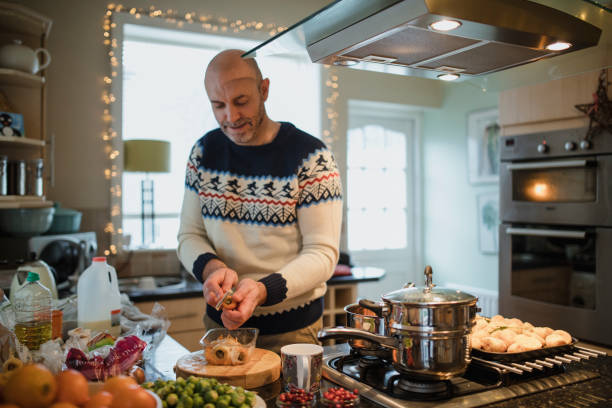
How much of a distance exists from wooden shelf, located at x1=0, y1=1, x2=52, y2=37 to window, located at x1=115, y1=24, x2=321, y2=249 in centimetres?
68

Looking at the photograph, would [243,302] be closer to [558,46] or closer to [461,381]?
[461,381]

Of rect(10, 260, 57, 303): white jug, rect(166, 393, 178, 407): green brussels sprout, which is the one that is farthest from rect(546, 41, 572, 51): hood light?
rect(10, 260, 57, 303): white jug

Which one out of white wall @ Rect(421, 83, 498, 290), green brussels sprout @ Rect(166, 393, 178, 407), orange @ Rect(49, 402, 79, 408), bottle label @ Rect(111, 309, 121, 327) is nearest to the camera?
orange @ Rect(49, 402, 79, 408)

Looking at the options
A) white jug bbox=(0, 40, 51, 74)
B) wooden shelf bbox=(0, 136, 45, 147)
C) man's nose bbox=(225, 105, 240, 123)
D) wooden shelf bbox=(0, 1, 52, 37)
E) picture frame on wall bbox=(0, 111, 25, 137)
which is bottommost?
man's nose bbox=(225, 105, 240, 123)

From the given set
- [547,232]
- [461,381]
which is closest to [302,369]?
[461,381]

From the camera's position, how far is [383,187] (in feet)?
15.1

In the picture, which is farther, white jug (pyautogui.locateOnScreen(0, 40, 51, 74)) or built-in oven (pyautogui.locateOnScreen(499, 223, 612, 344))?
built-in oven (pyautogui.locateOnScreen(499, 223, 612, 344))

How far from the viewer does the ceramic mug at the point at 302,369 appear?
1011 millimetres

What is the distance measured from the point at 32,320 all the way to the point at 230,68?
82cm

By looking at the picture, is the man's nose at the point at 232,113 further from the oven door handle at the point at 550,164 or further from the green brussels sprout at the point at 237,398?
the oven door handle at the point at 550,164

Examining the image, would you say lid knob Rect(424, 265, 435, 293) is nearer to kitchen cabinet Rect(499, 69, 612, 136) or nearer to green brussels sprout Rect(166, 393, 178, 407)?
green brussels sprout Rect(166, 393, 178, 407)

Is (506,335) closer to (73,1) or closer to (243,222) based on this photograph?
(243,222)

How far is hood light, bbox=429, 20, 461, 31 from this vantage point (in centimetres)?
92

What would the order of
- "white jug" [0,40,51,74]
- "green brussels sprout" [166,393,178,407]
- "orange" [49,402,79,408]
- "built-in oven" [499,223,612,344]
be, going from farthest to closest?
"built-in oven" [499,223,612,344] → "white jug" [0,40,51,74] → "green brussels sprout" [166,393,178,407] → "orange" [49,402,79,408]
